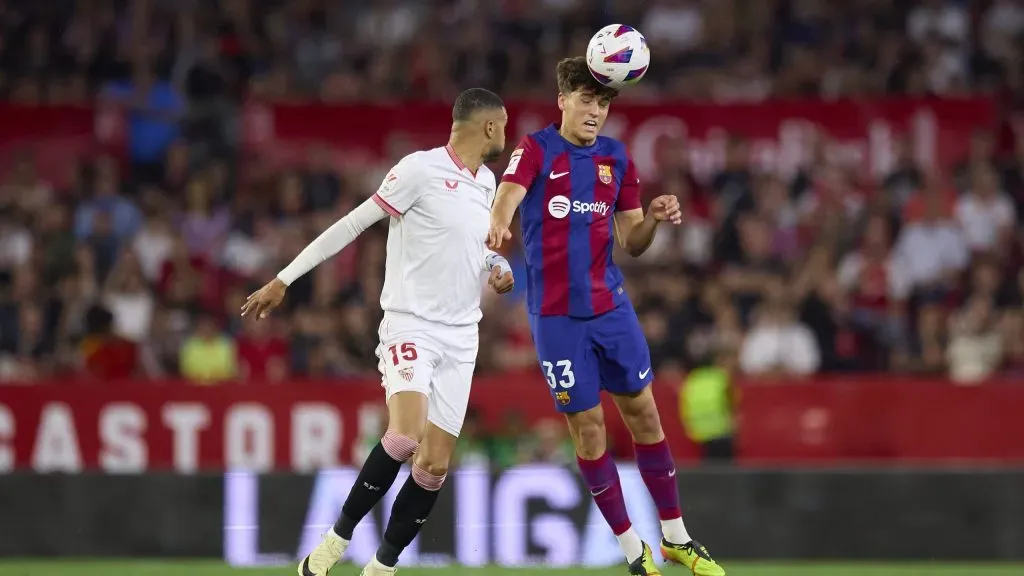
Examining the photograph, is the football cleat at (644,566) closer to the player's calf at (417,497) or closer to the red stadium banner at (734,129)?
the player's calf at (417,497)

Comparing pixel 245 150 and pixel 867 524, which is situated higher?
pixel 245 150

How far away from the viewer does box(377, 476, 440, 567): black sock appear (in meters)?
8.32

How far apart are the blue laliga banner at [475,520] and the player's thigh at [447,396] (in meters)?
3.40

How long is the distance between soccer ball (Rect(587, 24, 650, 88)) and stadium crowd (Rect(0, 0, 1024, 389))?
6.11m

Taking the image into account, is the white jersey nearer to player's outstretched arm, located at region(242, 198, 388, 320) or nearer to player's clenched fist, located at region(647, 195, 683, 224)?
player's outstretched arm, located at region(242, 198, 388, 320)

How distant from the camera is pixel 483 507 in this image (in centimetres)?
1194

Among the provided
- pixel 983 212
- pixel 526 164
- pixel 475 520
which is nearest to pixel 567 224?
pixel 526 164

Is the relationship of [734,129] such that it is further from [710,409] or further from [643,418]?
[643,418]

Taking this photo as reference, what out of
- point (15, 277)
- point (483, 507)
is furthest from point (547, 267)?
point (15, 277)

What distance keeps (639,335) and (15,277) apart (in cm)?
882

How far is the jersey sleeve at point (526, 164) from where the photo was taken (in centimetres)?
833

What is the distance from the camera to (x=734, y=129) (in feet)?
54.7

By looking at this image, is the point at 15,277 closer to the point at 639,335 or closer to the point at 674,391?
the point at 674,391

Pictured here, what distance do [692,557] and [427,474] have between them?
1394 millimetres
